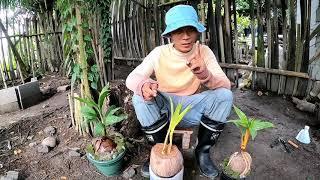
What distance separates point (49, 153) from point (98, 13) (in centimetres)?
165

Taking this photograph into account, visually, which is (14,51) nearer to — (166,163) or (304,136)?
(166,163)

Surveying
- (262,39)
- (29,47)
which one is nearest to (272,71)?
(262,39)

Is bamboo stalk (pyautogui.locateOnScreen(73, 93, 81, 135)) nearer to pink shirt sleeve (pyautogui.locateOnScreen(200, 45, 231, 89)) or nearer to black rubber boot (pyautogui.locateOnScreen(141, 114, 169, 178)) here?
black rubber boot (pyautogui.locateOnScreen(141, 114, 169, 178))

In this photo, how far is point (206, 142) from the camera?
2.57 metres

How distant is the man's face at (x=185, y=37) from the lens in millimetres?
2330

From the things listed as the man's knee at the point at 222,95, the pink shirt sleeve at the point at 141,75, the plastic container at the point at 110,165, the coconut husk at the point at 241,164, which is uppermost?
the pink shirt sleeve at the point at 141,75

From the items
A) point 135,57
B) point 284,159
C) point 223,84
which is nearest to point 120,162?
point 223,84

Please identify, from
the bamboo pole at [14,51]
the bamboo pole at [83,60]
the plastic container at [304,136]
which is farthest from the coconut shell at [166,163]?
the bamboo pole at [14,51]

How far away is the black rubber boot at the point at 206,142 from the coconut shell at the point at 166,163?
472mm

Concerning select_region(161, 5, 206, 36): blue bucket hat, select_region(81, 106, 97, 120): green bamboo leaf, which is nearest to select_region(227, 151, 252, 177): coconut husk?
select_region(161, 5, 206, 36): blue bucket hat

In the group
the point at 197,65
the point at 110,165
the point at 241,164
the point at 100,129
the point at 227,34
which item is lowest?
the point at 110,165

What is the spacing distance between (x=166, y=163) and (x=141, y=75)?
795mm

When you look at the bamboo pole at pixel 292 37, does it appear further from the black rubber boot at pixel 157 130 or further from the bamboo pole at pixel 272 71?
the black rubber boot at pixel 157 130

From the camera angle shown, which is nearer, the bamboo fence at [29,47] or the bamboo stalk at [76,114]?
the bamboo stalk at [76,114]
